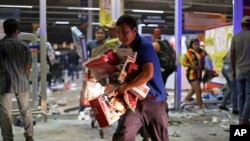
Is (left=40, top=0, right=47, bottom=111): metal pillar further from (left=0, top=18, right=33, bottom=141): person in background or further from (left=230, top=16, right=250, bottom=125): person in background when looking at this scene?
(left=230, top=16, right=250, bottom=125): person in background

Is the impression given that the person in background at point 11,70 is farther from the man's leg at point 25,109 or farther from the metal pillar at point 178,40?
the metal pillar at point 178,40

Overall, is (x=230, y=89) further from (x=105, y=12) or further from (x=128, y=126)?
(x=128, y=126)

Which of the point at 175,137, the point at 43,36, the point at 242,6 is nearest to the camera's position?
the point at 175,137

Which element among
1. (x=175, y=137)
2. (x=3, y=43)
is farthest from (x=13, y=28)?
(x=175, y=137)

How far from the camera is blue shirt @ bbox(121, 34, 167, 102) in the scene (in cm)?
302

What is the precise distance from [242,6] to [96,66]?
16.2ft

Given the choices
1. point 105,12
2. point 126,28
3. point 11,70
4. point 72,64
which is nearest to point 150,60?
point 126,28

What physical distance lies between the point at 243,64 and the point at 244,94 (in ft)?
1.46

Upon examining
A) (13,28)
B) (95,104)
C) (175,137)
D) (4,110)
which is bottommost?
(175,137)

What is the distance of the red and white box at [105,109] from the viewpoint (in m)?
2.93

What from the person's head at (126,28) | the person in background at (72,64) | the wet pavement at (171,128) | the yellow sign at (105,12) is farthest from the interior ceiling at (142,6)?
the person in background at (72,64)

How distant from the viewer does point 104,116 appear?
293 centimetres

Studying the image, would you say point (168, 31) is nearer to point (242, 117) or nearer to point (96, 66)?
point (242, 117)

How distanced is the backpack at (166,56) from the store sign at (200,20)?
6.77 m
